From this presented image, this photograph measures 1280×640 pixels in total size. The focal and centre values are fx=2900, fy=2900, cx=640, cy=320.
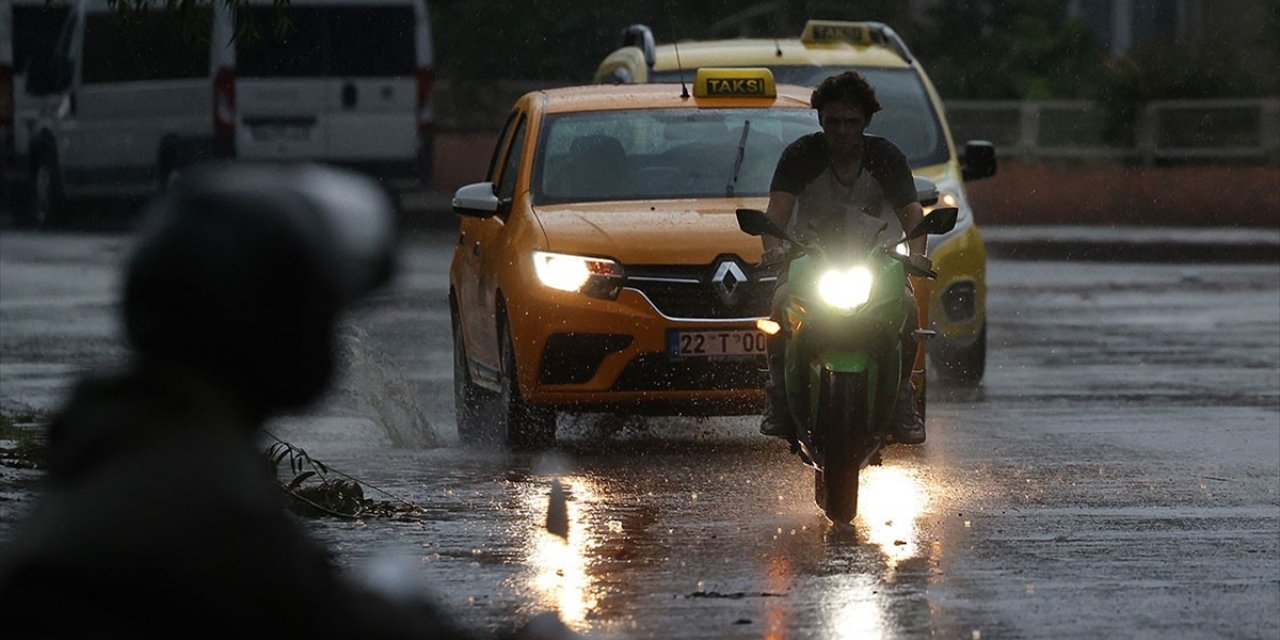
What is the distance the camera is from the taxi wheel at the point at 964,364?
556 inches

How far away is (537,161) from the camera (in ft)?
39.6

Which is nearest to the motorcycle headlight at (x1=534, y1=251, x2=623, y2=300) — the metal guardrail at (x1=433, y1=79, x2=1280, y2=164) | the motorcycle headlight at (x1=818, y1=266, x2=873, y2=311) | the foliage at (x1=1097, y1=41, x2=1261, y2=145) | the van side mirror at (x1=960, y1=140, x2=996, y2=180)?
the motorcycle headlight at (x1=818, y1=266, x2=873, y2=311)

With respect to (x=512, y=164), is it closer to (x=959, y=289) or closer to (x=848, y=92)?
(x=959, y=289)

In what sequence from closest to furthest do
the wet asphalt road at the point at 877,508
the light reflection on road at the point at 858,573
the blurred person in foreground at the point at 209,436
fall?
the blurred person in foreground at the point at 209,436 → the light reflection on road at the point at 858,573 → the wet asphalt road at the point at 877,508

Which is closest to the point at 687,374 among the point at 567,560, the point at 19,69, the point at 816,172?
the point at 816,172

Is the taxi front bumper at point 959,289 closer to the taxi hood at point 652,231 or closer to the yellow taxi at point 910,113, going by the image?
the yellow taxi at point 910,113

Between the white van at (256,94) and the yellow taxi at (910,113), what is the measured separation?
35.5 ft

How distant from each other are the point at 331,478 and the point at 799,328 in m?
2.01

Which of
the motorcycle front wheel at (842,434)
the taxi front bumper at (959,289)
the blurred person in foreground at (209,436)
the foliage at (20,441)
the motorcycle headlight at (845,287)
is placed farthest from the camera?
the taxi front bumper at (959,289)

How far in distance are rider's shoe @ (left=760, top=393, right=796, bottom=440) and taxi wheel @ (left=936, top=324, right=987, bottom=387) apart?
4820mm

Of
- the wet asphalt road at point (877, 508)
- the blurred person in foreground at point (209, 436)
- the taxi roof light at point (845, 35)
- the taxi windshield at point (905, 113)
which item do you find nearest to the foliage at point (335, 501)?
the wet asphalt road at point (877, 508)

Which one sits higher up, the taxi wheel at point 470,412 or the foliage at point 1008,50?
the taxi wheel at point 470,412

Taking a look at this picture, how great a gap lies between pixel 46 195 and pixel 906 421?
22.7 metres

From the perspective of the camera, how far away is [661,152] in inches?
476
